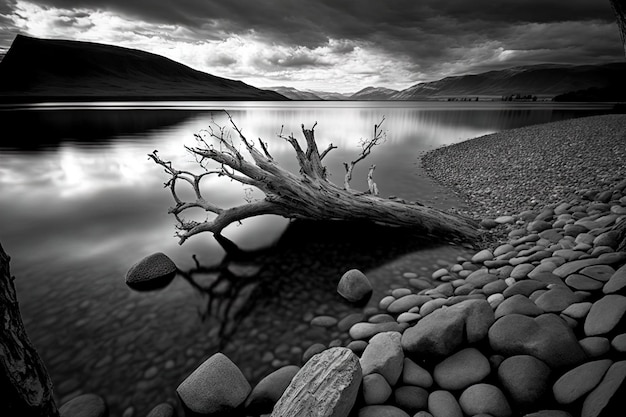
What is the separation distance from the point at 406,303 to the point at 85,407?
201 inches

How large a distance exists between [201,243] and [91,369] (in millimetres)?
4880

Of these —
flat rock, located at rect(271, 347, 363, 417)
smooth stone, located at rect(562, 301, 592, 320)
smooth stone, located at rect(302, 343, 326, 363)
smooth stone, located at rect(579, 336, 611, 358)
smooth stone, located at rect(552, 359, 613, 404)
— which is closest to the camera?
smooth stone, located at rect(552, 359, 613, 404)

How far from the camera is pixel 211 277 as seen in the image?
7.55 m

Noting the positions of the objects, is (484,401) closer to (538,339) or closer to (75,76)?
(538,339)

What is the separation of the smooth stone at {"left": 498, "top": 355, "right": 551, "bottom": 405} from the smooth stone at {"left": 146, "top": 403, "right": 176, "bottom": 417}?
4.03 m

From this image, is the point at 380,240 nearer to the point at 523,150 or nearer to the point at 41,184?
the point at 523,150

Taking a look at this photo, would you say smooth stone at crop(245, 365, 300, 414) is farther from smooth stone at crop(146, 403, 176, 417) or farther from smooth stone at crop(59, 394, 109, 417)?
smooth stone at crop(59, 394, 109, 417)

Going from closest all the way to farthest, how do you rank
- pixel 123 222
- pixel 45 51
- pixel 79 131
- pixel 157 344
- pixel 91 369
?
pixel 91 369, pixel 157 344, pixel 123 222, pixel 79 131, pixel 45 51

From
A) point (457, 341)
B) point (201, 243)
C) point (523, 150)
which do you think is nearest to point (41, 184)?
point (201, 243)

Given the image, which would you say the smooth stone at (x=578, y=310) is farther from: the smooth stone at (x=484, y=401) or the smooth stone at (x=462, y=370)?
the smooth stone at (x=484, y=401)

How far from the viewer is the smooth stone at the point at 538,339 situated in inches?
130

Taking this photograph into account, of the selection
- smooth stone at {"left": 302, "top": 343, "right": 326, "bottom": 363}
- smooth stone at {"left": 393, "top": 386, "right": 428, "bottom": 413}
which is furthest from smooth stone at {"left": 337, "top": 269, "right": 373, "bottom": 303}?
smooth stone at {"left": 393, "top": 386, "right": 428, "bottom": 413}

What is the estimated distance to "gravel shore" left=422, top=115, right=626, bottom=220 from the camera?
33.5 feet

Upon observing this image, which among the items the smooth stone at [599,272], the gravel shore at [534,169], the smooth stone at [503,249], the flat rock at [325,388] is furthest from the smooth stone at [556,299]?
the gravel shore at [534,169]
